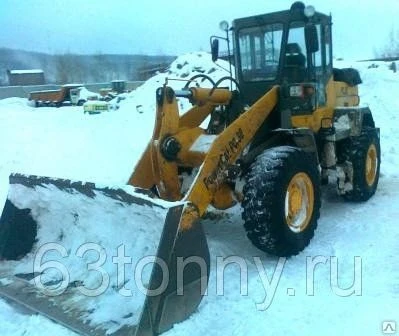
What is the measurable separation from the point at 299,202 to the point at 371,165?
98.1 inches

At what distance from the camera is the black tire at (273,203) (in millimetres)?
4523

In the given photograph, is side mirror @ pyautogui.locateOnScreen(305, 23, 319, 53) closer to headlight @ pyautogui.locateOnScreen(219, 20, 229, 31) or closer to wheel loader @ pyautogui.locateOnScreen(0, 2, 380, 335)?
wheel loader @ pyautogui.locateOnScreen(0, 2, 380, 335)

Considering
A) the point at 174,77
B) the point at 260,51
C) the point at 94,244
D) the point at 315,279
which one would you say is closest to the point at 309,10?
the point at 260,51

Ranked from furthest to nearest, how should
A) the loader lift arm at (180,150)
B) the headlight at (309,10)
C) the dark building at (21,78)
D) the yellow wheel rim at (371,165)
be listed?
the dark building at (21,78) < the yellow wheel rim at (371,165) < the headlight at (309,10) < the loader lift arm at (180,150)

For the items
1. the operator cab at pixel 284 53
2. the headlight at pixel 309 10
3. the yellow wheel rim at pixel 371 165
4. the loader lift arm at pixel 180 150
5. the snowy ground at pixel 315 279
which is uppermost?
the headlight at pixel 309 10

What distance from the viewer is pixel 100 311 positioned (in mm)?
3869

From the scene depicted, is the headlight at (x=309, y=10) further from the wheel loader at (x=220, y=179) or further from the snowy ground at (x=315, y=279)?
the snowy ground at (x=315, y=279)

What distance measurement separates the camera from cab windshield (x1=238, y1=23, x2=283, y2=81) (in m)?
5.93

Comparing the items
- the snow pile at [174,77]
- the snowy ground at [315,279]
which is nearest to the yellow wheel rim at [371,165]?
the snowy ground at [315,279]

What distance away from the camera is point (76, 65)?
259 ft

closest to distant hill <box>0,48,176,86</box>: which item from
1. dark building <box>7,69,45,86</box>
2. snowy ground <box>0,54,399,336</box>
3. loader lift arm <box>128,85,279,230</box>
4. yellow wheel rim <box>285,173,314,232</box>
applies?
dark building <box>7,69,45,86</box>

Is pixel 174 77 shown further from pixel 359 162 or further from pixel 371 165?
pixel 359 162

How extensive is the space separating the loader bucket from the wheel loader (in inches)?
0.4

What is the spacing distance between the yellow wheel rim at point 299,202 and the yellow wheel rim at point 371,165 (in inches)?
79.3
